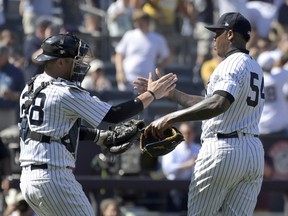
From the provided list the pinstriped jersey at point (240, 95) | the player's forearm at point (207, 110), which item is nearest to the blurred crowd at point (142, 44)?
the pinstriped jersey at point (240, 95)

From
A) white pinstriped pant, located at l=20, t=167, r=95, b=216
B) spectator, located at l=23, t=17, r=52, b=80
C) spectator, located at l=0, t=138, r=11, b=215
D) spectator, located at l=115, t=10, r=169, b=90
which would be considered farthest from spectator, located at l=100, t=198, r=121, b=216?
white pinstriped pant, located at l=20, t=167, r=95, b=216

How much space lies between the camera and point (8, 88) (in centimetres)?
1316

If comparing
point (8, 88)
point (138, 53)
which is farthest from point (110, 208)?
point (138, 53)

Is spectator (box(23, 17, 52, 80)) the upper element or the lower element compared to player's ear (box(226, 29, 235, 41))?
lower

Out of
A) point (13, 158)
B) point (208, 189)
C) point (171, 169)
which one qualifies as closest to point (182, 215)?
point (171, 169)

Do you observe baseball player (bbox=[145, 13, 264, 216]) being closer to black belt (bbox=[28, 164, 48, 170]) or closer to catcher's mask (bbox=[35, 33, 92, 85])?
catcher's mask (bbox=[35, 33, 92, 85])

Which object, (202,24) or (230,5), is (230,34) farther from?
(202,24)

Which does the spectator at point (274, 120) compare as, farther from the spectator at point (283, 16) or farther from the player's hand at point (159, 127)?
the player's hand at point (159, 127)

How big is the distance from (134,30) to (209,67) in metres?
1.25

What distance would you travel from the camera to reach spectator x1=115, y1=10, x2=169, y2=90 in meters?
14.4

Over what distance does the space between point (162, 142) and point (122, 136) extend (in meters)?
0.35

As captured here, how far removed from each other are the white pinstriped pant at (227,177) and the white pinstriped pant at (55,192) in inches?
34.0

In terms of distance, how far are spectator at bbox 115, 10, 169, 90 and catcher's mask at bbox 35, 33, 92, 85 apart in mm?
6488

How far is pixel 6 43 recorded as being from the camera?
14.9 meters
